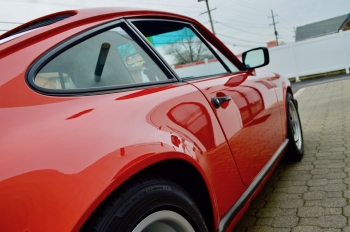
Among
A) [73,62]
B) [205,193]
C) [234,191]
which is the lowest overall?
[234,191]

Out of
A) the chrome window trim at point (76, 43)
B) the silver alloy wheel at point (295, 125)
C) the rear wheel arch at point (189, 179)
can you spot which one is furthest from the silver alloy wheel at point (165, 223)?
the silver alloy wheel at point (295, 125)

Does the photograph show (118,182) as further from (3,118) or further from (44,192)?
(3,118)

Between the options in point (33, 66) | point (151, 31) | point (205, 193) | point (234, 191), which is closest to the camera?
point (33, 66)

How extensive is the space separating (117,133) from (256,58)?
2.30 metres

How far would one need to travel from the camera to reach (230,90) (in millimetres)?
2098

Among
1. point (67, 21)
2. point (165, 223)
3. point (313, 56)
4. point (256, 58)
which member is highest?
point (67, 21)

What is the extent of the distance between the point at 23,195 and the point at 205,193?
0.91m

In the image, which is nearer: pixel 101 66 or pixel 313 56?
pixel 101 66

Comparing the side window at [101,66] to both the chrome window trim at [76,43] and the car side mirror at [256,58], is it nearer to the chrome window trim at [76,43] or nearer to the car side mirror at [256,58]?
the chrome window trim at [76,43]

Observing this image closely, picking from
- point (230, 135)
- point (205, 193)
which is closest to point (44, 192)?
point (205, 193)

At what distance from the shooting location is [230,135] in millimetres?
1855

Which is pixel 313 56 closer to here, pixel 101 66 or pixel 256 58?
pixel 256 58

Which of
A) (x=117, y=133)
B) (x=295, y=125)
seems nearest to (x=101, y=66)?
(x=117, y=133)

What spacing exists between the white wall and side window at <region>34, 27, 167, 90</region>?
57.8 feet
